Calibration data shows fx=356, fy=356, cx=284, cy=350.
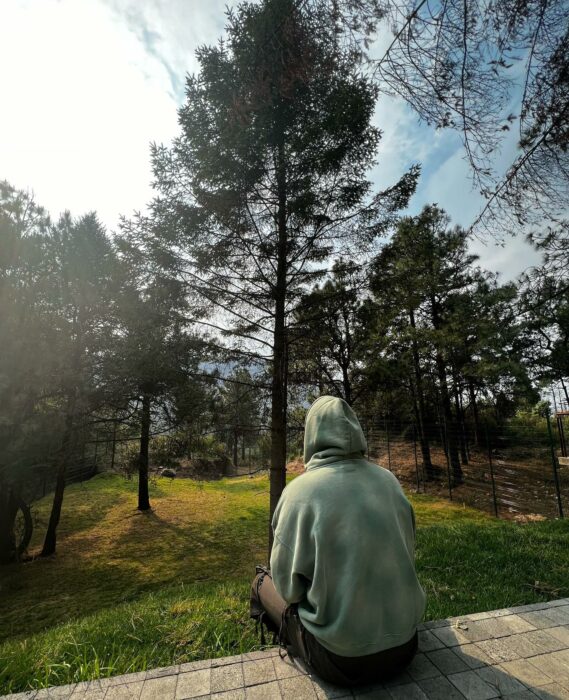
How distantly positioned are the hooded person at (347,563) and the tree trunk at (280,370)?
438 centimetres

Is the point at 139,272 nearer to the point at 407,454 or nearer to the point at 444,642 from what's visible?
the point at 444,642

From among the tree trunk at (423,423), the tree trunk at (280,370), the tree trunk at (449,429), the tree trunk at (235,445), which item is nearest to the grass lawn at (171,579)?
the tree trunk at (423,423)

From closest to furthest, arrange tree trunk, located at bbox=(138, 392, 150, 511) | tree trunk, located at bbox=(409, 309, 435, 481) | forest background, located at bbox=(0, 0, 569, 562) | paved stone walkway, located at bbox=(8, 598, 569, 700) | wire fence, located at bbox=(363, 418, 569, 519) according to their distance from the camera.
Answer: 1. paved stone walkway, located at bbox=(8, 598, 569, 700)
2. forest background, located at bbox=(0, 0, 569, 562)
3. tree trunk, located at bbox=(138, 392, 150, 511)
4. wire fence, located at bbox=(363, 418, 569, 519)
5. tree trunk, located at bbox=(409, 309, 435, 481)

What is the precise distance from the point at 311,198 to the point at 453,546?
5.83 meters

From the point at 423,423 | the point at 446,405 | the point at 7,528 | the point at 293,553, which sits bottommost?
the point at 7,528

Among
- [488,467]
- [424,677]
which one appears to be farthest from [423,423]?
[424,677]

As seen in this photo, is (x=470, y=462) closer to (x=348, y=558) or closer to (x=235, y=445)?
(x=235, y=445)

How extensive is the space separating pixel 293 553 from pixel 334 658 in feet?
1.66

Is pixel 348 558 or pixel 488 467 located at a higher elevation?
pixel 348 558

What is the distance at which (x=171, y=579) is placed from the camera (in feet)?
23.6

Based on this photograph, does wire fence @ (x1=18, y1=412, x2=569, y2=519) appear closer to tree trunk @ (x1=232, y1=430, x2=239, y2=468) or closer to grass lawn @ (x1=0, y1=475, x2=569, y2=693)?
tree trunk @ (x1=232, y1=430, x2=239, y2=468)

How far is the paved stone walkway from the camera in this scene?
1.70m

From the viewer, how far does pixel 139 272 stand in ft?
21.8

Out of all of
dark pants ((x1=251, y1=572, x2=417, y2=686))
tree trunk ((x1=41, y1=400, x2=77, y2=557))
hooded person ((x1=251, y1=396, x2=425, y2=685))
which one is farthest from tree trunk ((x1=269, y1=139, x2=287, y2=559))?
tree trunk ((x1=41, y1=400, x2=77, y2=557))
